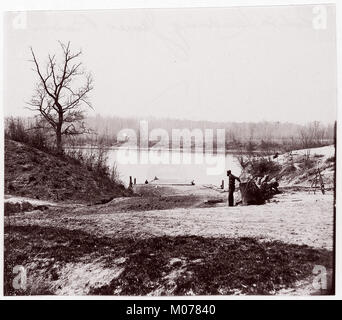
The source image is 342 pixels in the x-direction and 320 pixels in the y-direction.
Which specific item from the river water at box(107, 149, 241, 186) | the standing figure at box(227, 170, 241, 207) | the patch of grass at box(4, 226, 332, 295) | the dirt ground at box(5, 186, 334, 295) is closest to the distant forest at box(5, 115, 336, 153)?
the river water at box(107, 149, 241, 186)

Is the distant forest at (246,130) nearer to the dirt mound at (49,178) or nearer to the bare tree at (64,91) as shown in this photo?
the bare tree at (64,91)

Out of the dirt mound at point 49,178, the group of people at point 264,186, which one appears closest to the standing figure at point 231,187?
the group of people at point 264,186

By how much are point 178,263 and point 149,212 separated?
0.52 metres

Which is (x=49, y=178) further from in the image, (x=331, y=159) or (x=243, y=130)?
(x=331, y=159)

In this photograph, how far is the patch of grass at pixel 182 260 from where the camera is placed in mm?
4234

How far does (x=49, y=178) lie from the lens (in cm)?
463

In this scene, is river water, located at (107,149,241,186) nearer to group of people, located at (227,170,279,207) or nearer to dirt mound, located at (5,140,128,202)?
group of people, located at (227,170,279,207)

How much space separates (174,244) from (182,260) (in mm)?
153

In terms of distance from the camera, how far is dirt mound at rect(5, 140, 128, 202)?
4.52m

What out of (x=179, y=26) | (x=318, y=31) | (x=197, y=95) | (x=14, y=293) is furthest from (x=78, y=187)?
(x=318, y=31)

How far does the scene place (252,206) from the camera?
447cm

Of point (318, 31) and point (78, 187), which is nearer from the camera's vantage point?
point (318, 31)

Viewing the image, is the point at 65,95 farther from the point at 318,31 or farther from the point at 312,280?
the point at 312,280

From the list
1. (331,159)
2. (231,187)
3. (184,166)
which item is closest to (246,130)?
(231,187)
